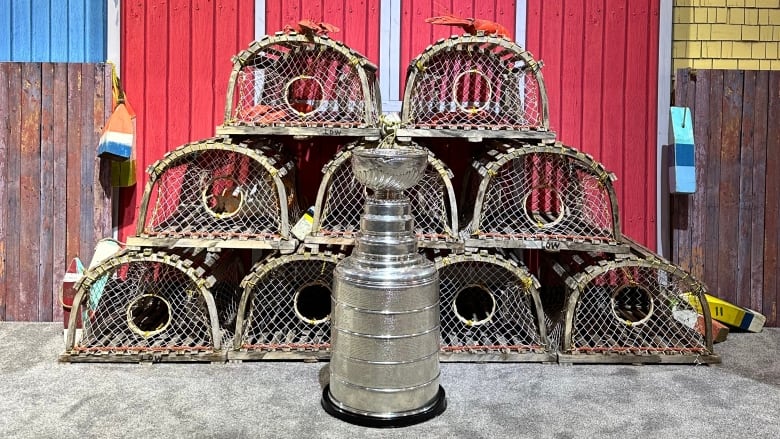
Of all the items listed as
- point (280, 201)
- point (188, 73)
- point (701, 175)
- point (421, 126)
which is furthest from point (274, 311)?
point (701, 175)

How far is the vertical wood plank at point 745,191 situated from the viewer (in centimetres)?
577

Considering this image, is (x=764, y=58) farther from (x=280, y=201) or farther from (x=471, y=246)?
(x=280, y=201)

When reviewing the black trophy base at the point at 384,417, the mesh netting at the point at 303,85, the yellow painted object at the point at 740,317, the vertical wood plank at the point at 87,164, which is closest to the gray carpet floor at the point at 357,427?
the black trophy base at the point at 384,417

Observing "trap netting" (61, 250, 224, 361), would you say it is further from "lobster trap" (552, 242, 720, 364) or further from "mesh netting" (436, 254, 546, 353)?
"lobster trap" (552, 242, 720, 364)

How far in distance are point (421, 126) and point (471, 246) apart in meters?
0.85

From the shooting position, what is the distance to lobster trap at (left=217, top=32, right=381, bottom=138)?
15.9 ft

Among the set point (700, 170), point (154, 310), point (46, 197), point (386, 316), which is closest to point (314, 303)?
point (154, 310)

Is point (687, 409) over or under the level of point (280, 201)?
under

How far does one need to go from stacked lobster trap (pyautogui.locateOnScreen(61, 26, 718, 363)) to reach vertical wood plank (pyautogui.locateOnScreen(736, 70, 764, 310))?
69 cm

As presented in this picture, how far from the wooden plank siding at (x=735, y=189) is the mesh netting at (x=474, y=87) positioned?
1320mm

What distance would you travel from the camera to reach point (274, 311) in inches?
195

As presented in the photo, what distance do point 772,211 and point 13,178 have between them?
5.71m

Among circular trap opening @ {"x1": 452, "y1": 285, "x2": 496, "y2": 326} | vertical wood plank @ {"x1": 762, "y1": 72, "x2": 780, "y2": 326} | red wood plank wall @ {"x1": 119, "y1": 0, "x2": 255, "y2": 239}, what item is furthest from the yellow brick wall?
red wood plank wall @ {"x1": 119, "y1": 0, "x2": 255, "y2": 239}

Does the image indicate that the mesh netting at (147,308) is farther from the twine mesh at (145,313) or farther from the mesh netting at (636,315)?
the mesh netting at (636,315)
